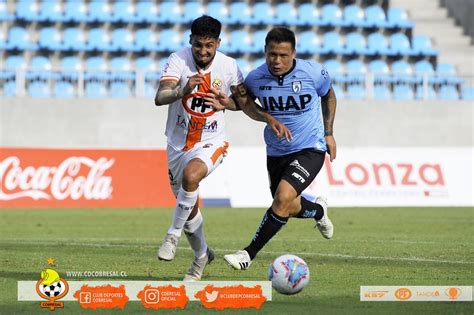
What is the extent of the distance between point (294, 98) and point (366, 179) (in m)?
13.7

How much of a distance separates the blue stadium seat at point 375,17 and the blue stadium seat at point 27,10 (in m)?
9.66

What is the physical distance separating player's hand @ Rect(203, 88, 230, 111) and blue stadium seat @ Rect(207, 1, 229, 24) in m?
21.9

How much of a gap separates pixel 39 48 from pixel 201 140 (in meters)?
20.6

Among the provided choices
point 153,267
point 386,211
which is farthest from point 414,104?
point 153,267

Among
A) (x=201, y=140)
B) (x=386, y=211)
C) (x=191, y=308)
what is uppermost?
(x=201, y=140)

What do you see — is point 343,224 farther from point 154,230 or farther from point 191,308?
point 191,308

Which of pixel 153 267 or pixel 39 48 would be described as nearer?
pixel 153 267

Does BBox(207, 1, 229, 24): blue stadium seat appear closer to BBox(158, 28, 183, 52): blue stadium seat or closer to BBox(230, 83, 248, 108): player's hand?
BBox(158, 28, 183, 52): blue stadium seat

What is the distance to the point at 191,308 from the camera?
7.46m

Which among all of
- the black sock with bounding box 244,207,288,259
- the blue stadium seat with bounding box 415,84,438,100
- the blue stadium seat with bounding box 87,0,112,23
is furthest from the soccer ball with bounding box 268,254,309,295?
the blue stadium seat with bounding box 87,0,112,23

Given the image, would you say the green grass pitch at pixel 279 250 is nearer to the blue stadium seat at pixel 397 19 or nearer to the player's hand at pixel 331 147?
the player's hand at pixel 331 147

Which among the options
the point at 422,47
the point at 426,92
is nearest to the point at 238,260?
the point at 426,92

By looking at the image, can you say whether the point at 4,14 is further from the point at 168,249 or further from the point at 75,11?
the point at 168,249

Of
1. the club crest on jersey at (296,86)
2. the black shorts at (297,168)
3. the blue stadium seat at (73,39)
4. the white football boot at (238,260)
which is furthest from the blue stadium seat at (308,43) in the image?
the white football boot at (238,260)
